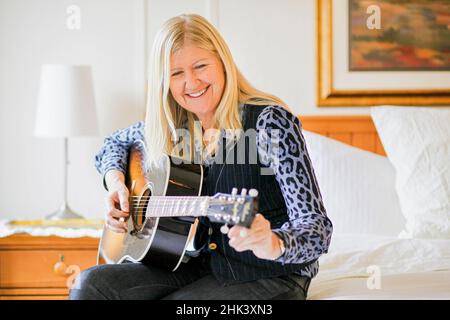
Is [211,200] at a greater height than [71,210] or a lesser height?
greater

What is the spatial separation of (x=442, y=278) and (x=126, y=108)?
1.42m

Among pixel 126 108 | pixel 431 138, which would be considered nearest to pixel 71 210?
pixel 126 108

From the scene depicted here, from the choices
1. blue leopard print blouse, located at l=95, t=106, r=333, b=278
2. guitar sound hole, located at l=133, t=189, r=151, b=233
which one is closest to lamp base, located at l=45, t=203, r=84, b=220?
guitar sound hole, located at l=133, t=189, r=151, b=233

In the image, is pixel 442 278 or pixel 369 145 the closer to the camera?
pixel 442 278

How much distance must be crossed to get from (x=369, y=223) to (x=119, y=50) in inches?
45.0

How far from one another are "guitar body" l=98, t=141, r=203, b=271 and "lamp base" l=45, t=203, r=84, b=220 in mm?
825

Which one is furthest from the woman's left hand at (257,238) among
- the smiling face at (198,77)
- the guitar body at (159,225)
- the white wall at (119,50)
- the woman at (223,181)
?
the white wall at (119,50)

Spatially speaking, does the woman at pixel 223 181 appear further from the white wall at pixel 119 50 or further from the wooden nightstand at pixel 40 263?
the white wall at pixel 119 50

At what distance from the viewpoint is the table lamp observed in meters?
2.42

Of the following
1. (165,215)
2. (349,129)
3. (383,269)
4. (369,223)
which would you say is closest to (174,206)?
(165,215)

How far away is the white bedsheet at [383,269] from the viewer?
4.87ft

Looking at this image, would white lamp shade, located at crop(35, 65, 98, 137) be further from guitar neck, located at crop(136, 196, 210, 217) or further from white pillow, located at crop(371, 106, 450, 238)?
white pillow, located at crop(371, 106, 450, 238)

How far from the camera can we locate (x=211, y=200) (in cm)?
120

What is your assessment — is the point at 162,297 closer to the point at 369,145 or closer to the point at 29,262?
the point at 29,262
